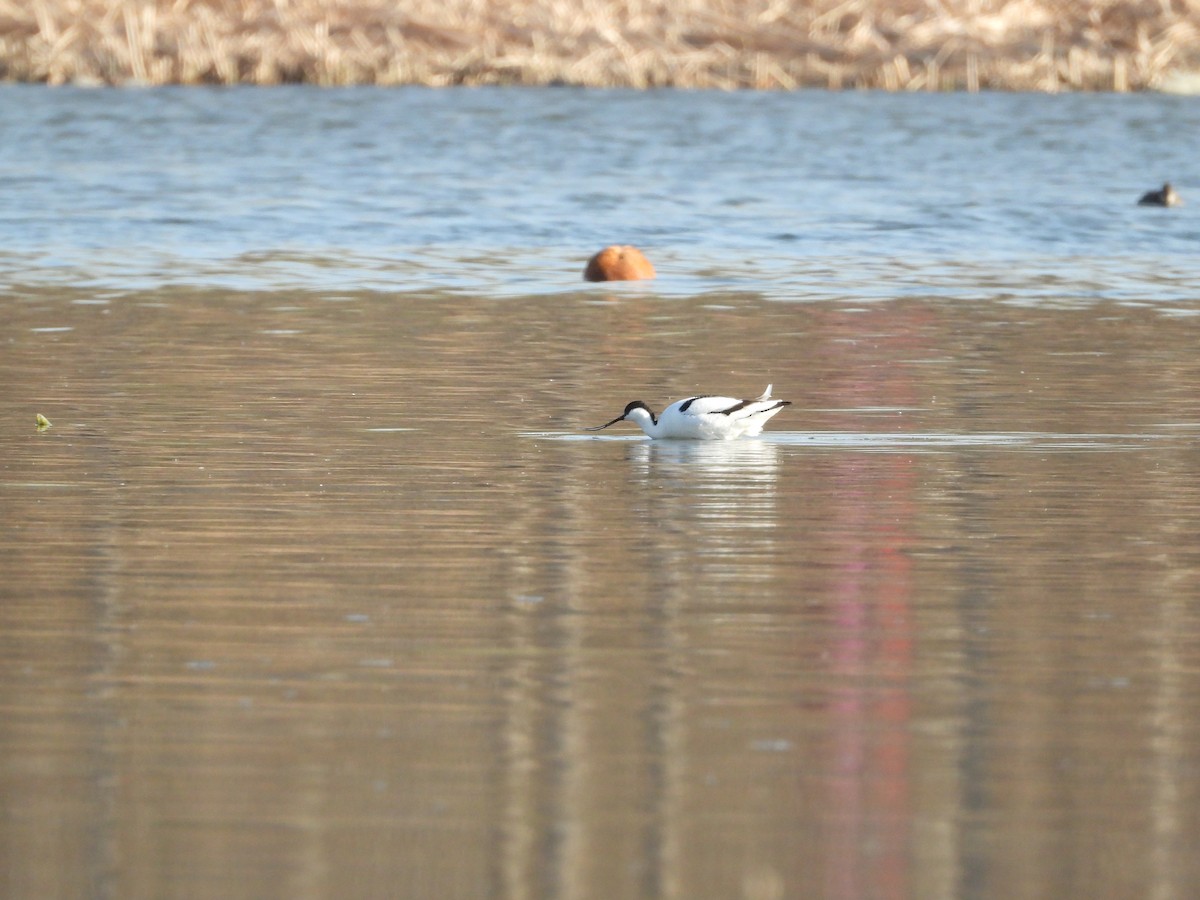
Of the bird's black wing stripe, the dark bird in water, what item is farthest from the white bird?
the dark bird in water

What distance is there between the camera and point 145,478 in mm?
13070

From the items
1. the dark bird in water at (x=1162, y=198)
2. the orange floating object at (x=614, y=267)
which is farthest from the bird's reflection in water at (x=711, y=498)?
the dark bird in water at (x=1162, y=198)

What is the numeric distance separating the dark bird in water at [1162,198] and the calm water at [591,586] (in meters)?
8.16

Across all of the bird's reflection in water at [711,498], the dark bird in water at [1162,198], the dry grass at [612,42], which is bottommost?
the bird's reflection in water at [711,498]

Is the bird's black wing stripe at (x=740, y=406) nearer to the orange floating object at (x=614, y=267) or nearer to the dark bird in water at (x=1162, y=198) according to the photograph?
the orange floating object at (x=614, y=267)

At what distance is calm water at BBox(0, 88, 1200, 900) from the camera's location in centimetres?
691

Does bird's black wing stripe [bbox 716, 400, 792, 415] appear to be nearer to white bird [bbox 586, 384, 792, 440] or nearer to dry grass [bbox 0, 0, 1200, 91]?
white bird [bbox 586, 384, 792, 440]

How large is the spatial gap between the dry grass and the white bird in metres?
38.9

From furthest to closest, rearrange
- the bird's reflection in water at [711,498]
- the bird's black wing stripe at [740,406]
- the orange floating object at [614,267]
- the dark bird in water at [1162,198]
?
the dark bird in water at [1162,198] < the orange floating object at [614,267] < the bird's black wing stripe at [740,406] < the bird's reflection in water at [711,498]

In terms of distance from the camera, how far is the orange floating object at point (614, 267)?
26.0 meters

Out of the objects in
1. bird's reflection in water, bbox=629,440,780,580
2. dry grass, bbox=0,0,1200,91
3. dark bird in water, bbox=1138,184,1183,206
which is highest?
dry grass, bbox=0,0,1200,91

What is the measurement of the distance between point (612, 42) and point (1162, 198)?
818 inches

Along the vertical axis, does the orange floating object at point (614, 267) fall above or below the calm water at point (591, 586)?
above

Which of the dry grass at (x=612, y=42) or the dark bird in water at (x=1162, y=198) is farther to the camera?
the dry grass at (x=612, y=42)
